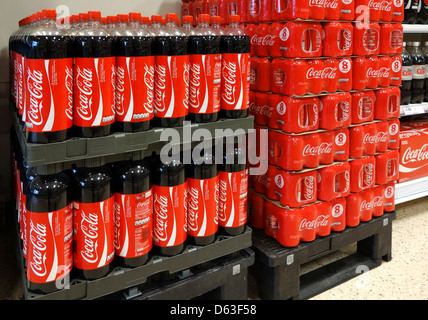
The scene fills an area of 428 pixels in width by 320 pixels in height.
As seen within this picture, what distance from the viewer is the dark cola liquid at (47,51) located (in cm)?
115

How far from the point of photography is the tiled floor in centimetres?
191

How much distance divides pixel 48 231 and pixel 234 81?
0.87 metres

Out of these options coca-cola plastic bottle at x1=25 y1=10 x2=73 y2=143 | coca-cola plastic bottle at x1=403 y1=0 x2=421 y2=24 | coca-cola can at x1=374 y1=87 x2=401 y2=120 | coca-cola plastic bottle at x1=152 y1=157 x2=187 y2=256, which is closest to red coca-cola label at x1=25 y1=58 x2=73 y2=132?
coca-cola plastic bottle at x1=25 y1=10 x2=73 y2=143

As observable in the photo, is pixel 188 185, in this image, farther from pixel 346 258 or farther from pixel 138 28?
pixel 346 258

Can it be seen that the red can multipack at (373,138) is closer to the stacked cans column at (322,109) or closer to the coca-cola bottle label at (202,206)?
the stacked cans column at (322,109)

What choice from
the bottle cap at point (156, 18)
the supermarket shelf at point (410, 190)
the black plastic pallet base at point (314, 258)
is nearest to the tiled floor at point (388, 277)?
the black plastic pallet base at point (314, 258)

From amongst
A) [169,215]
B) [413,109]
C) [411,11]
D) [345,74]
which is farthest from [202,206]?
[411,11]

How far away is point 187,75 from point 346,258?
1485 mm

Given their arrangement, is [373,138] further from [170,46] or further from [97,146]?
[97,146]

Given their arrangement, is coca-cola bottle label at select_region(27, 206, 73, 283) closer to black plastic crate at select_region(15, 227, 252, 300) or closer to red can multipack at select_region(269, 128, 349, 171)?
black plastic crate at select_region(15, 227, 252, 300)

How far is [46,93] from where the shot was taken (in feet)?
3.85

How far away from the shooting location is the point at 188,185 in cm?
154

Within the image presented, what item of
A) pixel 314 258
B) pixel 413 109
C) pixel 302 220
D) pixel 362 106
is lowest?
pixel 314 258

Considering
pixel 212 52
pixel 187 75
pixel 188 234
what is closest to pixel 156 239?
pixel 188 234
